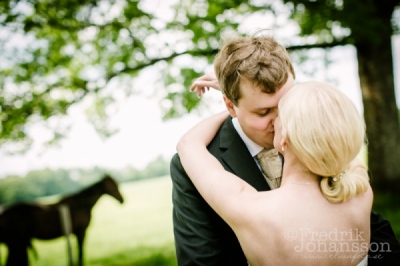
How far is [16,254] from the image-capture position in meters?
7.95

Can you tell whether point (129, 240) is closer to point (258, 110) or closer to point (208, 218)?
point (208, 218)

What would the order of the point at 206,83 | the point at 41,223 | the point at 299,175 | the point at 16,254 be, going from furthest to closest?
the point at 41,223
the point at 16,254
the point at 206,83
the point at 299,175

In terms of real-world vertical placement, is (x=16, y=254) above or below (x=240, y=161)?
below

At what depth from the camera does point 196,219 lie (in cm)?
215

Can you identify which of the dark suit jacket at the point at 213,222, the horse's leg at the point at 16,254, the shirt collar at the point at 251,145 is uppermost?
the shirt collar at the point at 251,145

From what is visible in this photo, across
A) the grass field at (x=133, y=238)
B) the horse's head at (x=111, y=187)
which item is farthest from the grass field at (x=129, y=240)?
the horse's head at (x=111, y=187)

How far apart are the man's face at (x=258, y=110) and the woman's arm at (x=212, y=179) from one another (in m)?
0.31

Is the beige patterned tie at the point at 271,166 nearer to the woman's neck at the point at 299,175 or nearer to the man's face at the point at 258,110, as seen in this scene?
the man's face at the point at 258,110

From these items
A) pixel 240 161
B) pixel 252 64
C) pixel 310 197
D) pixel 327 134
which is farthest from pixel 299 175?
pixel 252 64

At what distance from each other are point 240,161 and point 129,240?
1023 centimetres

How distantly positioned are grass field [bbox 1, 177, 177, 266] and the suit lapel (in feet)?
19.6

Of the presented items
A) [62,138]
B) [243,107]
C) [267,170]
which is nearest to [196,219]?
[267,170]

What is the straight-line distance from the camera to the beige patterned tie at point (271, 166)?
2.40m

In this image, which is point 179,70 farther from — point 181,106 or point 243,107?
point 243,107
